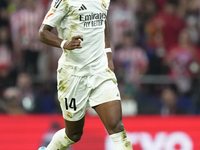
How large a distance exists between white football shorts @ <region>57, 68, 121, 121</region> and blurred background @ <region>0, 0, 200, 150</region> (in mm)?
3763

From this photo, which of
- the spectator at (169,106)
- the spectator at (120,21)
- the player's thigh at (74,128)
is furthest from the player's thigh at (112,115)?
the spectator at (120,21)

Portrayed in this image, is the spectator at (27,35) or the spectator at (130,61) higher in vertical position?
the spectator at (27,35)

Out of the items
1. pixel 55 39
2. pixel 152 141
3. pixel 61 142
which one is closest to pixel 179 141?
pixel 152 141

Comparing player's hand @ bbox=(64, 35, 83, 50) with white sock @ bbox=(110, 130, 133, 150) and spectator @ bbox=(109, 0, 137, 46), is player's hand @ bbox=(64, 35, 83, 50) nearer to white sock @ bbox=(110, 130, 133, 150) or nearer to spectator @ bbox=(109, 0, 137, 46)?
white sock @ bbox=(110, 130, 133, 150)

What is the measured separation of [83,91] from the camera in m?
4.95

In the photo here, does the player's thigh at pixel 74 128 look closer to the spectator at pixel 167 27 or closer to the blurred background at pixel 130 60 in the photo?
the blurred background at pixel 130 60

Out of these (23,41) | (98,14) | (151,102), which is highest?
(98,14)

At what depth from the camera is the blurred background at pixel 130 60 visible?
30.0 ft

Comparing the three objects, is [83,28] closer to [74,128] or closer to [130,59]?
[74,128]

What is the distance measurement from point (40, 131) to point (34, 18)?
3.40 meters

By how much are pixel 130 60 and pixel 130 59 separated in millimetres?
22

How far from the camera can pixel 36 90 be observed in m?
9.50

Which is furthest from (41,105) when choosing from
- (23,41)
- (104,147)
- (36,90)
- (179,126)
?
(179,126)

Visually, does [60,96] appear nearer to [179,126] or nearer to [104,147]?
[104,147]
